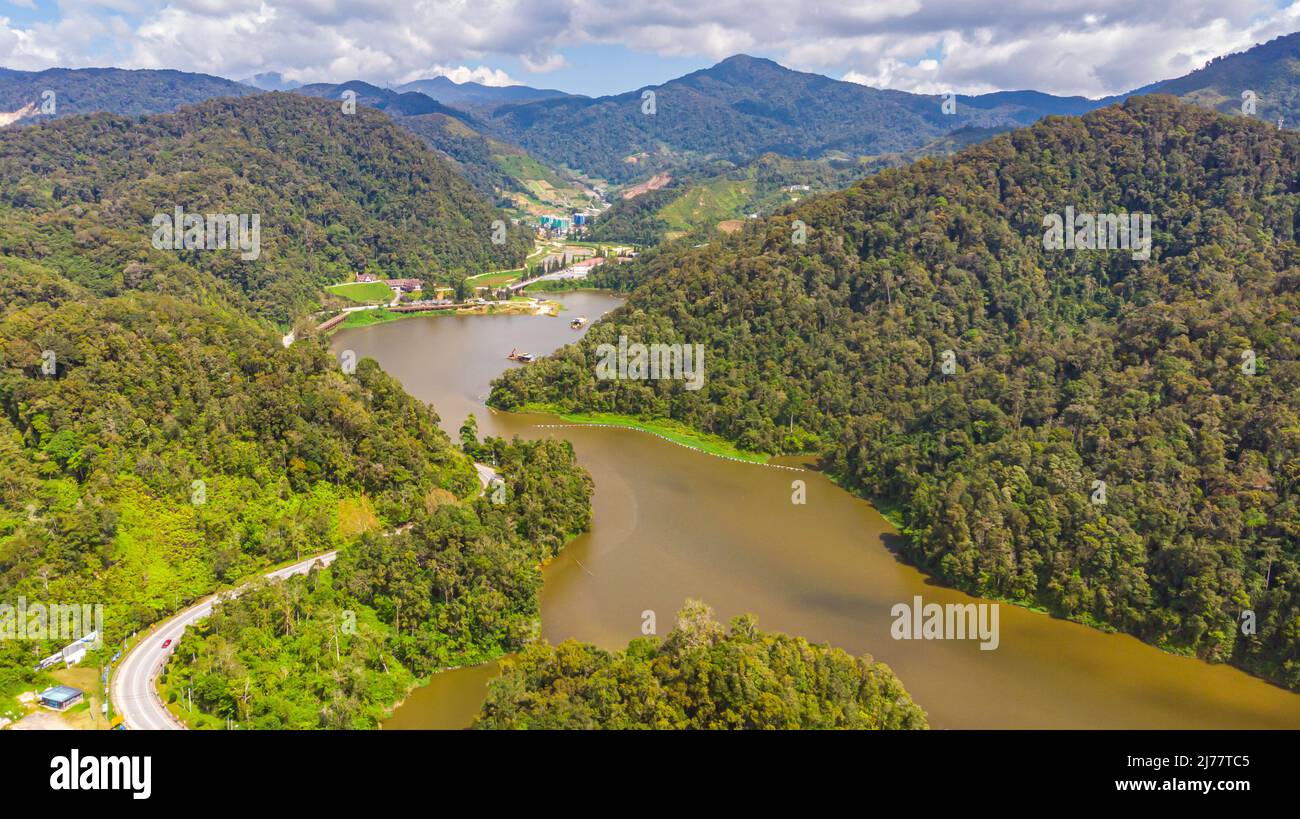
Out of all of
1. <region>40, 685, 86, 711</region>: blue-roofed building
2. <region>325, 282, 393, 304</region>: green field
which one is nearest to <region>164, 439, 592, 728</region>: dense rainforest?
<region>40, 685, 86, 711</region>: blue-roofed building

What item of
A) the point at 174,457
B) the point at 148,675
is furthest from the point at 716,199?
the point at 148,675

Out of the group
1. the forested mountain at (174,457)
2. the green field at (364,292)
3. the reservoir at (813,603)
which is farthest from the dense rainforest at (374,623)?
the green field at (364,292)

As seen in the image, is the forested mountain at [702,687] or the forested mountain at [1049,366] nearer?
the forested mountain at [702,687]

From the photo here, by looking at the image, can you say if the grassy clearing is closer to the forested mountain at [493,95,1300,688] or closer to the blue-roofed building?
the forested mountain at [493,95,1300,688]

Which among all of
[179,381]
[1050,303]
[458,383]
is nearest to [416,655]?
[179,381]

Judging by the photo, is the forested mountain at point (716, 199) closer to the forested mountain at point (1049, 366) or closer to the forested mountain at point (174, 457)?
the forested mountain at point (1049, 366)

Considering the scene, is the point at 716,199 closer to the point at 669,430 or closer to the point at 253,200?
the point at 253,200

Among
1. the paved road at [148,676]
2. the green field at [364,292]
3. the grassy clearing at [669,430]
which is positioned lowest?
the paved road at [148,676]
